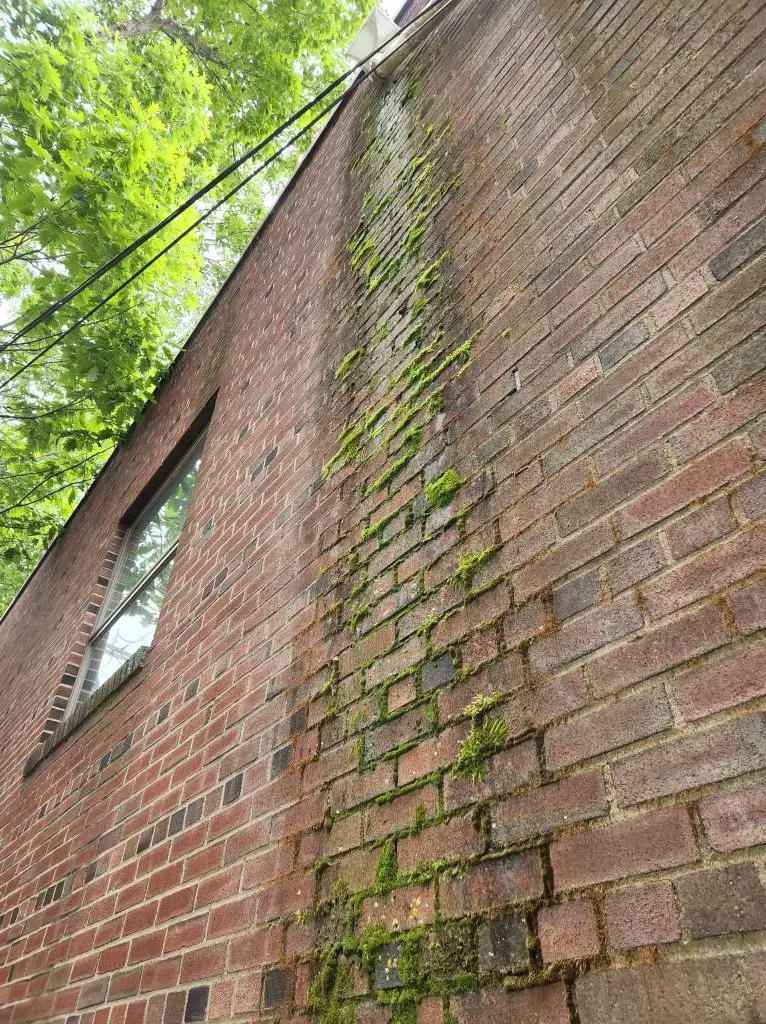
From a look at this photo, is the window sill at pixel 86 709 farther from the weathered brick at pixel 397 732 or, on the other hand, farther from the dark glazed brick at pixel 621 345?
the dark glazed brick at pixel 621 345

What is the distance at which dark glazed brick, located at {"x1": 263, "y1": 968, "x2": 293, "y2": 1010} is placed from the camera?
4.98 ft

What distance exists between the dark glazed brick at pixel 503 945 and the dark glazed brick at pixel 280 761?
0.86 m

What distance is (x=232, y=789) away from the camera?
2.10 metres

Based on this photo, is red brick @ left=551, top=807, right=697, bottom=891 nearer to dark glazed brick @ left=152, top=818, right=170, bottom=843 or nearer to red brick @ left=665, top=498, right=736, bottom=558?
red brick @ left=665, top=498, right=736, bottom=558

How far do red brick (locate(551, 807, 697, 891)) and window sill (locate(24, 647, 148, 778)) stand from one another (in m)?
2.59

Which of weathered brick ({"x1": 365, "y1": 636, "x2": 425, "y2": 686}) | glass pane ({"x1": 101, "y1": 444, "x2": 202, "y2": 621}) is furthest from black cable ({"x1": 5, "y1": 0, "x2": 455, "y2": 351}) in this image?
weathered brick ({"x1": 365, "y1": 636, "x2": 425, "y2": 686})

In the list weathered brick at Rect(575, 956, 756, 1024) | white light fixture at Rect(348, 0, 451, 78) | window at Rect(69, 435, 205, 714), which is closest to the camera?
weathered brick at Rect(575, 956, 756, 1024)

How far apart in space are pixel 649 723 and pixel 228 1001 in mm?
1348

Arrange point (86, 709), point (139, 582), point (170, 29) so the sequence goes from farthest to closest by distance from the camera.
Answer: point (170, 29), point (139, 582), point (86, 709)

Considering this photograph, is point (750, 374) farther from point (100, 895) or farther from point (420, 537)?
point (100, 895)

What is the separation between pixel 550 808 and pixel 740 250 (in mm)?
1133

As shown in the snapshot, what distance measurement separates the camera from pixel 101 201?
5.24 m

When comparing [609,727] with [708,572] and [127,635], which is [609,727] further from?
[127,635]

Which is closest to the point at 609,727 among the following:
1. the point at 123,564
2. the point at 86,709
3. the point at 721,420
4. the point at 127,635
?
the point at 721,420
